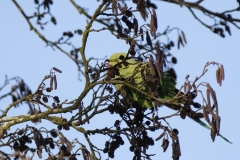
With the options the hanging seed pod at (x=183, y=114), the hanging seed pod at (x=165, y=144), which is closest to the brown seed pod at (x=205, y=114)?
the hanging seed pod at (x=183, y=114)

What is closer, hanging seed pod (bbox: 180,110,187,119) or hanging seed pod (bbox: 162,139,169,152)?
hanging seed pod (bbox: 180,110,187,119)

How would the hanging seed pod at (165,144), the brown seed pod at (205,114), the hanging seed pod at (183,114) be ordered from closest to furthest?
the brown seed pod at (205,114), the hanging seed pod at (183,114), the hanging seed pod at (165,144)

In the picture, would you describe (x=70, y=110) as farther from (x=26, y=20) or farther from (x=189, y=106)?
(x=26, y=20)

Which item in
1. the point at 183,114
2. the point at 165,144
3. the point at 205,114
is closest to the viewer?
the point at 205,114

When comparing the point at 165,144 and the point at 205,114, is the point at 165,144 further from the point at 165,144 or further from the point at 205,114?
the point at 205,114

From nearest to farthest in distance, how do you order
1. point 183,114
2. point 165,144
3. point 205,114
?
point 205,114 → point 183,114 → point 165,144

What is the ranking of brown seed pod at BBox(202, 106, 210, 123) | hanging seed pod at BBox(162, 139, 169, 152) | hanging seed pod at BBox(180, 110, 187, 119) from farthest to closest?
hanging seed pod at BBox(162, 139, 169, 152) → hanging seed pod at BBox(180, 110, 187, 119) → brown seed pod at BBox(202, 106, 210, 123)

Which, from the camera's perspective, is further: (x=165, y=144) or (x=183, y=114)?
(x=165, y=144)

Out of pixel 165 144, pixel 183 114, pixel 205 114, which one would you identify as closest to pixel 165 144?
pixel 165 144

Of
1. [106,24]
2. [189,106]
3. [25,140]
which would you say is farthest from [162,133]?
[106,24]

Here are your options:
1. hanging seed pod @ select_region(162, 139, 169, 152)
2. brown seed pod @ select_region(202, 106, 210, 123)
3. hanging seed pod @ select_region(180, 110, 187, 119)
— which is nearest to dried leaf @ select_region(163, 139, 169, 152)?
hanging seed pod @ select_region(162, 139, 169, 152)

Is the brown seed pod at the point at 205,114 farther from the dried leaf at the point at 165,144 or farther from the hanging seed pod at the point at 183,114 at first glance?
the dried leaf at the point at 165,144

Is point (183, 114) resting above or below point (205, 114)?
above

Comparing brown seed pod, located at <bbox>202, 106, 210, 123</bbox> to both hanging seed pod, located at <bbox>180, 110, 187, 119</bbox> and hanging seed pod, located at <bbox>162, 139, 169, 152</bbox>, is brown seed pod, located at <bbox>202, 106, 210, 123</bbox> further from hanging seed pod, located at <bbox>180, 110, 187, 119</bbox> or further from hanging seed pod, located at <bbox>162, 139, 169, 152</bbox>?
hanging seed pod, located at <bbox>162, 139, 169, 152</bbox>
